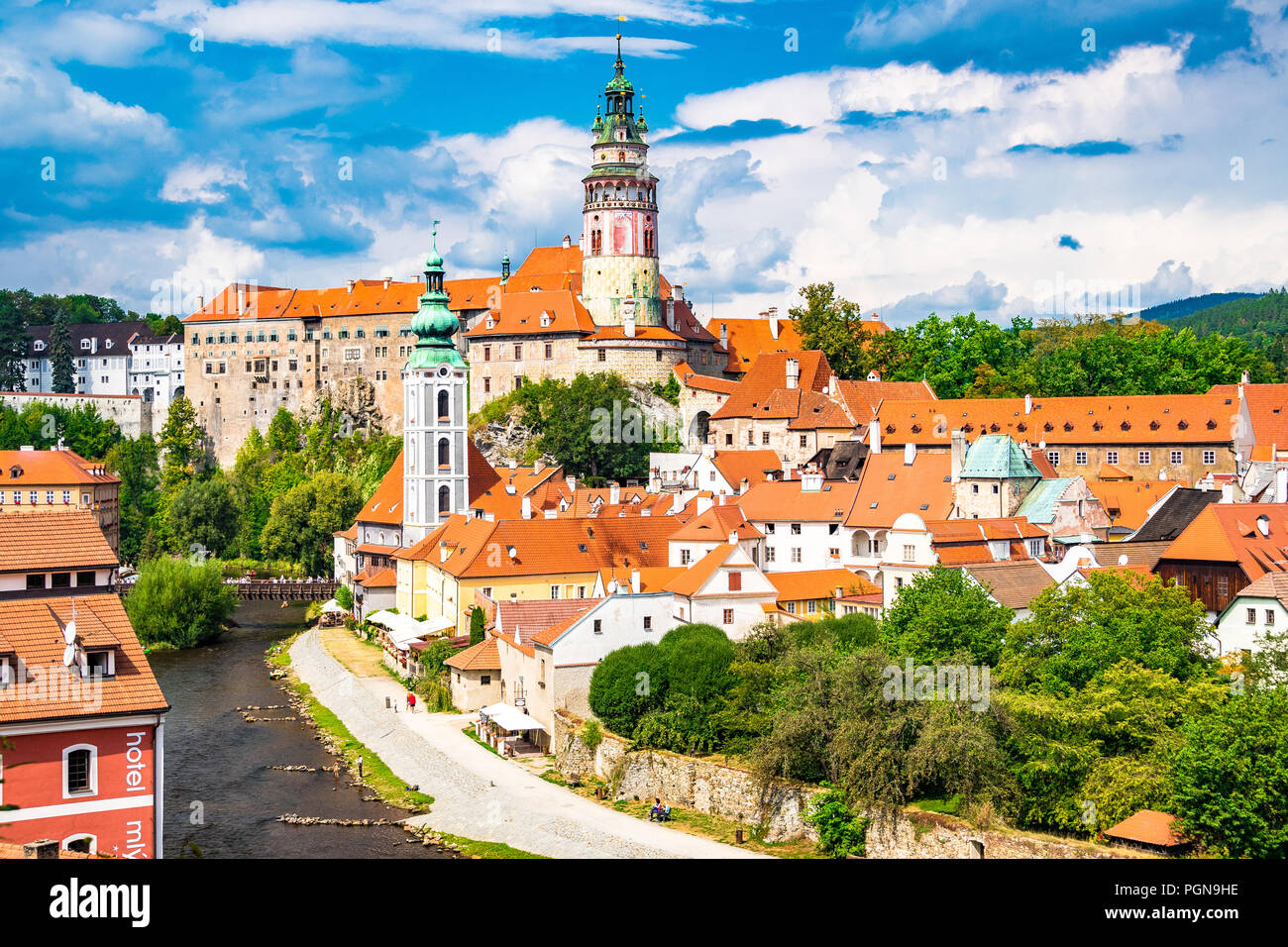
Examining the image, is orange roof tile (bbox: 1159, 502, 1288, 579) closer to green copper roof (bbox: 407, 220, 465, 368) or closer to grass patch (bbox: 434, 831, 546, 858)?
grass patch (bbox: 434, 831, 546, 858)

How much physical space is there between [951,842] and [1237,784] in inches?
202

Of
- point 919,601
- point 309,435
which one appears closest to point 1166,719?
point 919,601

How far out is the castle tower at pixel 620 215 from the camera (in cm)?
7688

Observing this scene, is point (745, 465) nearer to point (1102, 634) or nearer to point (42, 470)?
point (1102, 634)

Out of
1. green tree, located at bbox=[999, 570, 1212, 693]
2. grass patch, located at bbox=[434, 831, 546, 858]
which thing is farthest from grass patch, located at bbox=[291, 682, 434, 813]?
green tree, located at bbox=[999, 570, 1212, 693]

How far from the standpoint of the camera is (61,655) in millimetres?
19125

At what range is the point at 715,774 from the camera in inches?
1124

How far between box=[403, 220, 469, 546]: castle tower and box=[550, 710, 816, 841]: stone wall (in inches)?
1052

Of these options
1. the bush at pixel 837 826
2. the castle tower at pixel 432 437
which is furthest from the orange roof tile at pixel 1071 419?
the bush at pixel 837 826

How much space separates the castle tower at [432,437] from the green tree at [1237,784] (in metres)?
40.9

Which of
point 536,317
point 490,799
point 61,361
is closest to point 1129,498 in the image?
point 490,799
